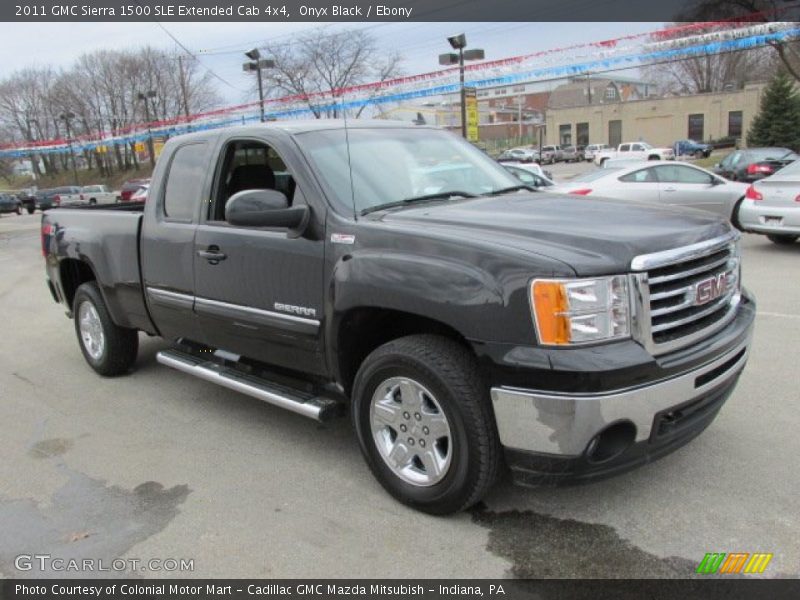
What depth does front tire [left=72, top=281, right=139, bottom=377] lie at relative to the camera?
5.65 m

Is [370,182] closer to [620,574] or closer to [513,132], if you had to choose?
[620,574]

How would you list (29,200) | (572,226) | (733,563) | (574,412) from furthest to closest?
(29,200) < (572,226) < (733,563) < (574,412)

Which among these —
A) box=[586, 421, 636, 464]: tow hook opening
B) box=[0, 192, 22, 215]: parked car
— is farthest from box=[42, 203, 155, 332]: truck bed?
box=[0, 192, 22, 215]: parked car

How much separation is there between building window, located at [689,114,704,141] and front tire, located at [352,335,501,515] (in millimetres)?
73934

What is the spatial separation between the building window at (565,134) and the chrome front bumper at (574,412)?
80401 mm

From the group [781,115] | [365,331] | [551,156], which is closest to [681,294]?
[365,331]

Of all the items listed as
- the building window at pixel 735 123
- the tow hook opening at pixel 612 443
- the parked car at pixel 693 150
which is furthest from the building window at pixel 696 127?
the tow hook opening at pixel 612 443

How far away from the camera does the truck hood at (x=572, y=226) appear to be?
2850 mm

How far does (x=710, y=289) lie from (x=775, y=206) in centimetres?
836

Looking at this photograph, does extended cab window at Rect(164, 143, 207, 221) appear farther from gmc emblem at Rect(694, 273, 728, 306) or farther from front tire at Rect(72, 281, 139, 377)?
gmc emblem at Rect(694, 273, 728, 306)

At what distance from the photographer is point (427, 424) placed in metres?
3.20

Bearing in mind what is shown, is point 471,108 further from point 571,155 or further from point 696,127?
point 696,127

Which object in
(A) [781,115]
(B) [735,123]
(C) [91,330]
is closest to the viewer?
(C) [91,330]

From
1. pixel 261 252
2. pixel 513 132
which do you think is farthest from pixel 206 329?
pixel 513 132
